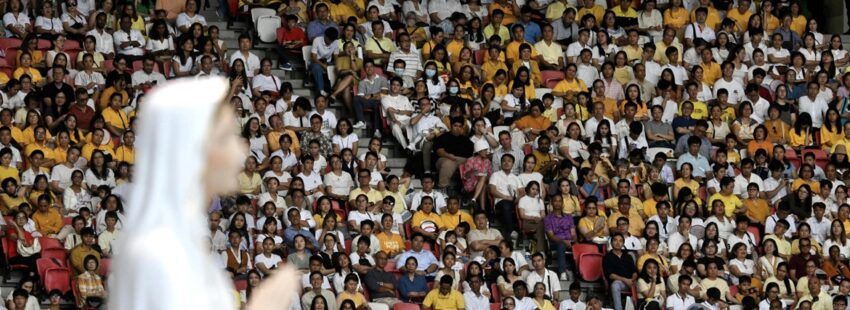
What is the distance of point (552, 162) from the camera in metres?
16.5

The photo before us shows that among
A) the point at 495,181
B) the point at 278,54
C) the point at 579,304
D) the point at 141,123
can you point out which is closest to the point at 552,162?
the point at 495,181

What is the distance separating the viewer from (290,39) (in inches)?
673

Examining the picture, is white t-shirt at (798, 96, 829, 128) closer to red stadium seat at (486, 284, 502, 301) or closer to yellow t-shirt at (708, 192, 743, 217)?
yellow t-shirt at (708, 192, 743, 217)

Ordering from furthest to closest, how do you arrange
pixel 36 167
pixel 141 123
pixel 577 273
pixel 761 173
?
pixel 761 173 < pixel 577 273 < pixel 36 167 < pixel 141 123

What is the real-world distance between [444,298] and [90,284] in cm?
329

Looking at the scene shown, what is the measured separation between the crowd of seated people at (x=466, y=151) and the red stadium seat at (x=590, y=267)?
157mm

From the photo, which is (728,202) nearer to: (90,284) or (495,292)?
(495,292)

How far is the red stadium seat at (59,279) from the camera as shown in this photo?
1359 cm

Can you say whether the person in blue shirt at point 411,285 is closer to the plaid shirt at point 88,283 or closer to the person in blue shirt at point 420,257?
the person in blue shirt at point 420,257

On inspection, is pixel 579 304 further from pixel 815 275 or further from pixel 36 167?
pixel 36 167

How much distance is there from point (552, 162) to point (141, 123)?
591 inches

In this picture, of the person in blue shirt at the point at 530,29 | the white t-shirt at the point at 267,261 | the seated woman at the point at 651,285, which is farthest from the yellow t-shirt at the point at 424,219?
the person in blue shirt at the point at 530,29

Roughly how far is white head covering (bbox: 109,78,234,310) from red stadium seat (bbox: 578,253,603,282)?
14087mm

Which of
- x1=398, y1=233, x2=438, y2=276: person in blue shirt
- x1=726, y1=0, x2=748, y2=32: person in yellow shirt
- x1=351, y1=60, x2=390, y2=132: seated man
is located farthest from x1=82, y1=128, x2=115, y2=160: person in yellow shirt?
x1=726, y1=0, x2=748, y2=32: person in yellow shirt
